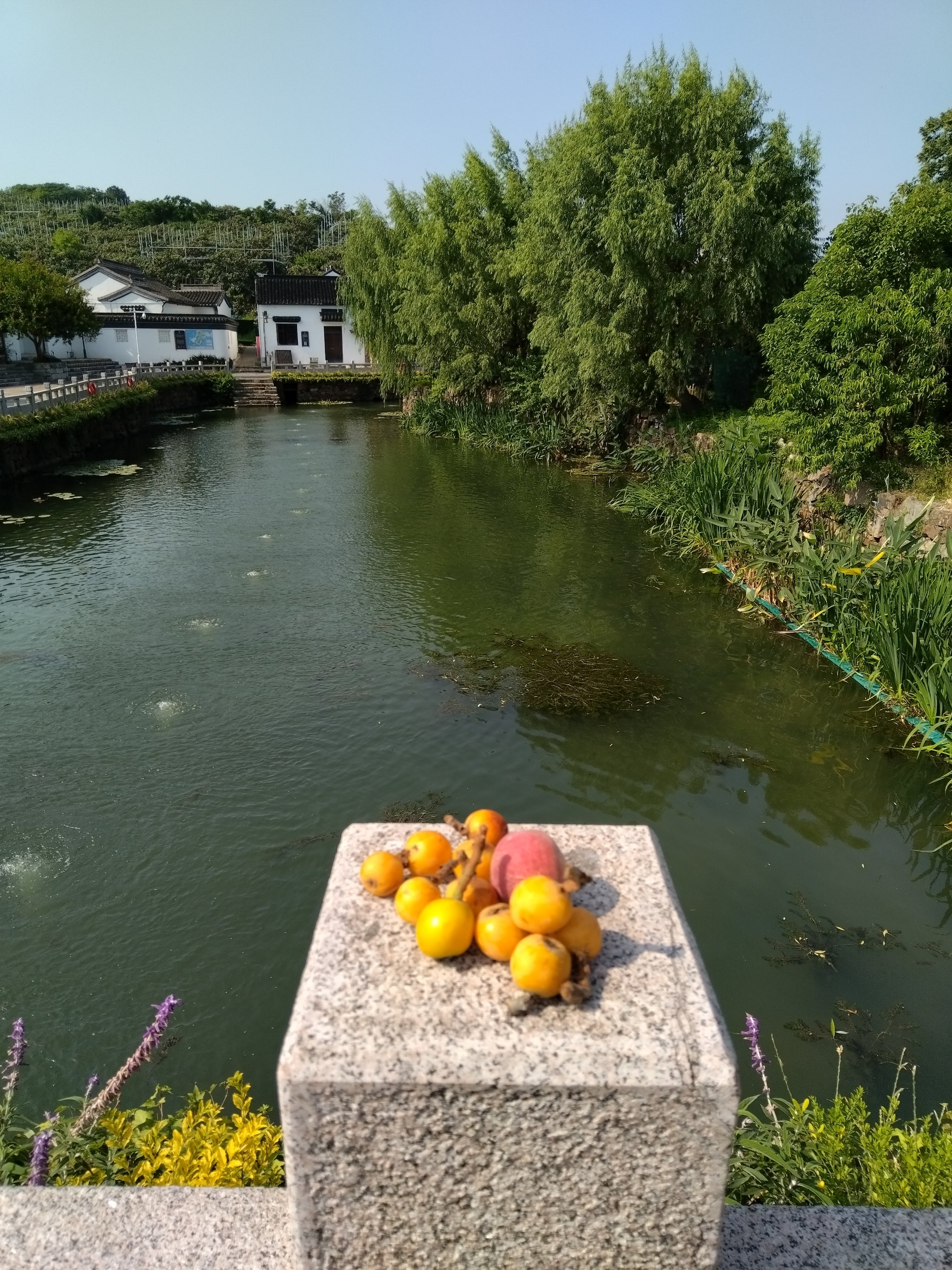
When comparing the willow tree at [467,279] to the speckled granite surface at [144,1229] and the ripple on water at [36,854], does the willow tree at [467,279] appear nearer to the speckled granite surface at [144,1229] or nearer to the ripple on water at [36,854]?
the ripple on water at [36,854]

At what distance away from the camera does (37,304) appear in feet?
105

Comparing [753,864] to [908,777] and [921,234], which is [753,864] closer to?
[908,777]

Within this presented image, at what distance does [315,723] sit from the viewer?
734 centimetres

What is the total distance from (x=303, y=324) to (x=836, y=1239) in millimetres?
44741

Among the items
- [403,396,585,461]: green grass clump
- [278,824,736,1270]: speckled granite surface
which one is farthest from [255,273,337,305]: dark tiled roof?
[278,824,736,1270]: speckled granite surface

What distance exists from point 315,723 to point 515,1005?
6.08 meters

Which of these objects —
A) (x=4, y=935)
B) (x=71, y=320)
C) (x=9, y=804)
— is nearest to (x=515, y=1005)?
(x=4, y=935)

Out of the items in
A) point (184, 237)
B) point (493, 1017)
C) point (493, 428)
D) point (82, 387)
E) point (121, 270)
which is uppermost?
point (184, 237)

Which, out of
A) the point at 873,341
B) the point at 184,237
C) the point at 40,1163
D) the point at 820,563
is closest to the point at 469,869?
the point at 40,1163

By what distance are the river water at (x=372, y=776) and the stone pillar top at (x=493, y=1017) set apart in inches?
118

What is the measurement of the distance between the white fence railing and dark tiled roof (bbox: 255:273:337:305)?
16.7 ft

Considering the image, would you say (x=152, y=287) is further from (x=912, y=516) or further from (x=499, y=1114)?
(x=499, y=1114)

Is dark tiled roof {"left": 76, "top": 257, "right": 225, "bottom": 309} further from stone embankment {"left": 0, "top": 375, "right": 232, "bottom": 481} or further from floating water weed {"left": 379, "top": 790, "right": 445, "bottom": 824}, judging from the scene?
floating water weed {"left": 379, "top": 790, "right": 445, "bottom": 824}

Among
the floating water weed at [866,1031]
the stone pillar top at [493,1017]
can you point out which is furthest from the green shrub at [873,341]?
the stone pillar top at [493,1017]
